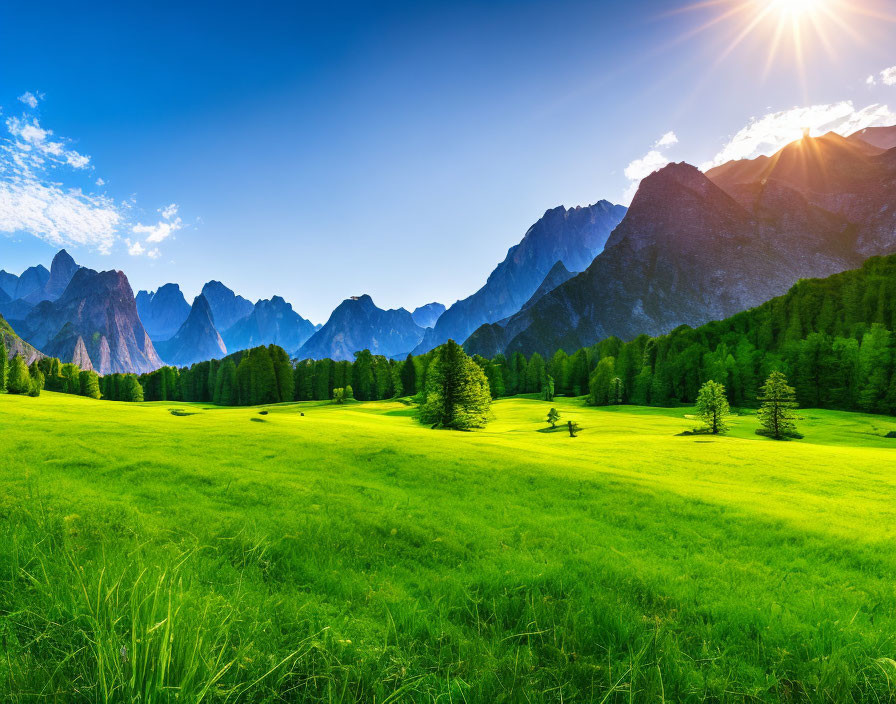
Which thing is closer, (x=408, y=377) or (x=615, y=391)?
(x=615, y=391)

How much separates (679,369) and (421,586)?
273 feet

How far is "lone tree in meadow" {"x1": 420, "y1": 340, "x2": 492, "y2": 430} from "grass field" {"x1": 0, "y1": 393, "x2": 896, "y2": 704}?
91.5 feet

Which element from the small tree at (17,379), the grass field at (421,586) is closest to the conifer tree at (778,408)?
the grass field at (421,586)

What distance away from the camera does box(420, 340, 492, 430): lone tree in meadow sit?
40469mm

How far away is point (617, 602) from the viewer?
4168 millimetres

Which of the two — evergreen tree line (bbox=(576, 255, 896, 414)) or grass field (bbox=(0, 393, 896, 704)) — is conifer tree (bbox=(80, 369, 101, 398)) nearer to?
grass field (bbox=(0, 393, 896, 704))

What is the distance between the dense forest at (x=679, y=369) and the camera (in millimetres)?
59812

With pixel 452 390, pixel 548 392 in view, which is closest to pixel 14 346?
pixel 452 390

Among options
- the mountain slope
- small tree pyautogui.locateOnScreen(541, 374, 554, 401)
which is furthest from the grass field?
the mountain slope

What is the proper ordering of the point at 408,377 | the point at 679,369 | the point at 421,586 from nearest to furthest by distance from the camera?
the point at 421,586 < the point at 679,369 < the point at 408,377

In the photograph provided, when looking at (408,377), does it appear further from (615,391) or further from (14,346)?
(14,346)

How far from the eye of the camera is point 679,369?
240 feet

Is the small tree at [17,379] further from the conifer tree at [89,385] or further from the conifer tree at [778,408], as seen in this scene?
the conifer tree at [778,408]

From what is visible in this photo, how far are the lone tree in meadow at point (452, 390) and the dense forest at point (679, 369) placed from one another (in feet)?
52.1
